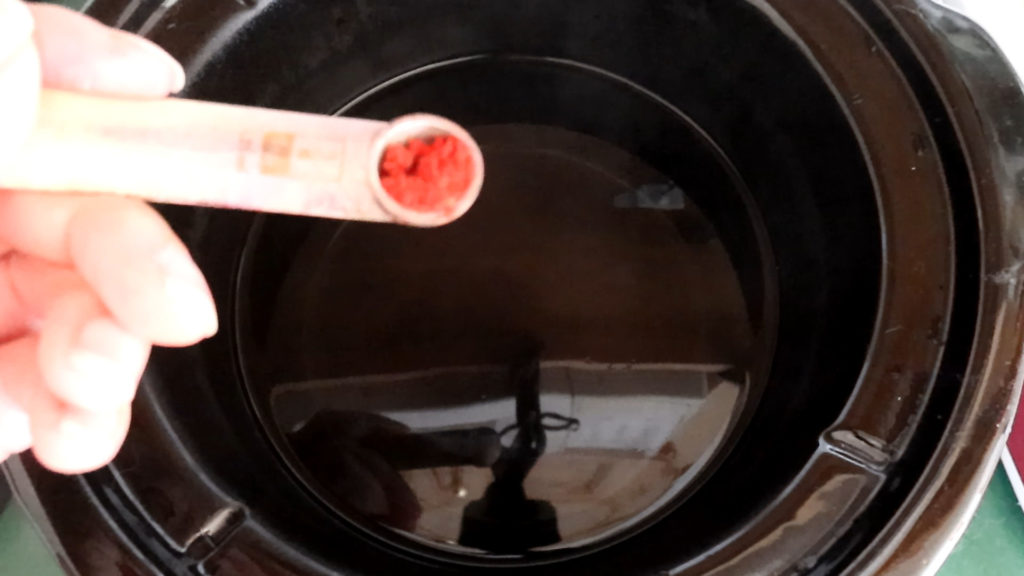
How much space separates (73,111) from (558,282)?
426 millimetres

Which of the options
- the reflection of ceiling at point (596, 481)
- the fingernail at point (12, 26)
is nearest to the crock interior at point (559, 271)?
the reflection of ceiling at point (596, 481)

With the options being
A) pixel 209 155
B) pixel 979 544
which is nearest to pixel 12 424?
pixel 209 155

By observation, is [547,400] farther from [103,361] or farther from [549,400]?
[103,361]

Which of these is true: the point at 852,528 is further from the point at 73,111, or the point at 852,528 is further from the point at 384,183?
the point at 73,111

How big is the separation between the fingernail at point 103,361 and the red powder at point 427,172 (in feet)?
0.46

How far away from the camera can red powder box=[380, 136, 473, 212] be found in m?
0.43

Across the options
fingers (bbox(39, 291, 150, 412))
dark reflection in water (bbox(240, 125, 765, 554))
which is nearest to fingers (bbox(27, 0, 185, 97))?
fingers (bbox(39, 291, 150, 412))

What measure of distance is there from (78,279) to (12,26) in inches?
4.8

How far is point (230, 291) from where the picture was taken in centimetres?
72

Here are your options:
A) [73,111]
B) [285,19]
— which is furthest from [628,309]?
[73,111]

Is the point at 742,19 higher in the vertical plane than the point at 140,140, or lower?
higher

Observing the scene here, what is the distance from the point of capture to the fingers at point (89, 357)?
14.0 inches

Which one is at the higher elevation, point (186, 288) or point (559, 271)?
point (559, 271)

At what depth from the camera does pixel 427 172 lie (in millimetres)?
436
